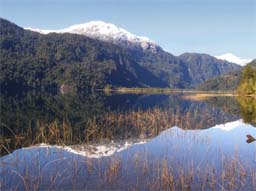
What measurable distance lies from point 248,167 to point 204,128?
16502 millimetres

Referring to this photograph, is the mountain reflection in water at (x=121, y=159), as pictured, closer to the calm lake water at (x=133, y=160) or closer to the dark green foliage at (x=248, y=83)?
the calm lake water at (x=133, y=160)

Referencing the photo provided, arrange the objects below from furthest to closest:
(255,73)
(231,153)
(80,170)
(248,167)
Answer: (255,73), (231,153), (248,167), (80,170)

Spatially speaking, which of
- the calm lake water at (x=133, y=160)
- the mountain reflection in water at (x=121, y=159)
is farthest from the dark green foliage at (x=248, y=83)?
the mountain reflection in water at (x=121, y=159)

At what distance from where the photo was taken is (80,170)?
18.9 m

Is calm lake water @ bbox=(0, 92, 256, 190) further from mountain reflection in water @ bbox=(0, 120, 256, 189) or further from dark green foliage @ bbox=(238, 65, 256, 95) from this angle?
dark green foliage @ bbox=(238, 65, 256, 95)

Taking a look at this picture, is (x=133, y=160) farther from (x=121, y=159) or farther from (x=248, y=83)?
(x=248, y=83)

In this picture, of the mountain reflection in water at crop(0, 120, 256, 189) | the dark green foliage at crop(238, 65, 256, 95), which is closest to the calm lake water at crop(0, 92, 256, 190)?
the mountain reflection in water at crop(0, 120, 256, 189)

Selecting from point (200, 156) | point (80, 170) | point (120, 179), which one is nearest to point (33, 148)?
point (80, 170)

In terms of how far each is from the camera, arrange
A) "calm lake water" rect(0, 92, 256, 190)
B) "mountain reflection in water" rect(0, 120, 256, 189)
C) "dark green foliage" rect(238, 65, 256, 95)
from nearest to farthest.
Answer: "calm lake water" rect(0, 92, 256, 190) < "mountain reflection in water" rect(0, 120, 256, 189) < "dark green foliage" rect(238, 65, 256, 95)

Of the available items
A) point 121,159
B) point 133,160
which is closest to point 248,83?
point 133,160

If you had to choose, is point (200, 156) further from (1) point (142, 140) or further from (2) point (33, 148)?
(2) point (33, 148)

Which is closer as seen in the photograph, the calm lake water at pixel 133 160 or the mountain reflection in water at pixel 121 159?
the calm lake water at pixel 133 160

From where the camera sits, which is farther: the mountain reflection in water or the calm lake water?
the mountain reflection in water

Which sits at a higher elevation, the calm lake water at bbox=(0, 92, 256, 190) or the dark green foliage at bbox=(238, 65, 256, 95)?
the dark green foliage at bbox=(238, 65, 256, 95)
